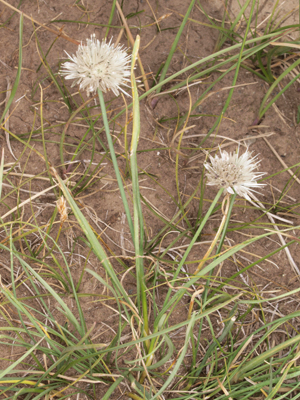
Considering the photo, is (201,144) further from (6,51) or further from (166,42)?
(6,51)

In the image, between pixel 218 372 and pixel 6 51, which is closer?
pixel 218 372

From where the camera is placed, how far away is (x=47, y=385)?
89cm

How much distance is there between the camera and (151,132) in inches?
50.4

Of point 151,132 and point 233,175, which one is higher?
point 233,175

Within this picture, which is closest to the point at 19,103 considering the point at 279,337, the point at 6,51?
the point at 6,51

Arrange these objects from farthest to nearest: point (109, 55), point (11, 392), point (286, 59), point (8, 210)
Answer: point (286, 59), point (8, 210), point (11, 392), point (109, 55)

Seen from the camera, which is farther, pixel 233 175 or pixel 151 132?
pixel 151 132

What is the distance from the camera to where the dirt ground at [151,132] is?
3.80ft

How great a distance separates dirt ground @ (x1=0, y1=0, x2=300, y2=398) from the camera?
3.80 feet

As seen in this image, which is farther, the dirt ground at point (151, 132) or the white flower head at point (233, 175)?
the dirt ground at point (151, 132)

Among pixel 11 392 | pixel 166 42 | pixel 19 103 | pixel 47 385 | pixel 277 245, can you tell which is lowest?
pixel 11 392

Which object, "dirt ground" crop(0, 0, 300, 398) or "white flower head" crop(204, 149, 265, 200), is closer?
"white flower head" crop(204, 149, 265, 200)

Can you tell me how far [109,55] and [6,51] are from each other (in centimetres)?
70

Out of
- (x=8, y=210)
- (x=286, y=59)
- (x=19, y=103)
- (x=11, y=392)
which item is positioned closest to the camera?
(x=11, y=392)
